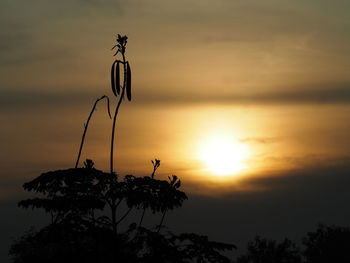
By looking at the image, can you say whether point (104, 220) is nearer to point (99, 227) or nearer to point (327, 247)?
point (99, 227)

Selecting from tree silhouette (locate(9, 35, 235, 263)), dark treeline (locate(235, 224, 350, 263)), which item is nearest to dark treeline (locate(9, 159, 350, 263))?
tree silhouette (locate(9, 35, 235, 263))

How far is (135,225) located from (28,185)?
3.04 meters

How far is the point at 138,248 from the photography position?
703 inches

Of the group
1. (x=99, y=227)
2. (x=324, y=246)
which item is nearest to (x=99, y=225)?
(x=99, y=227)

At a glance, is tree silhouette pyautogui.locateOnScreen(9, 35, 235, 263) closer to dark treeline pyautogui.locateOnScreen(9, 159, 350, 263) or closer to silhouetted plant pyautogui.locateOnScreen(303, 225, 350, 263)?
dark treeline pyautogui.locateOnScreen(9, 159, 350, 263)

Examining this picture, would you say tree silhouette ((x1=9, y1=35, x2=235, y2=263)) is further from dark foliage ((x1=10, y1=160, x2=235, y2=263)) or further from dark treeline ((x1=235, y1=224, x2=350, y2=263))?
dark treeline ((x1=235, y1=224, x2=350, y2=263))

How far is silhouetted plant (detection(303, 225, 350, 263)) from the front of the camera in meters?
108

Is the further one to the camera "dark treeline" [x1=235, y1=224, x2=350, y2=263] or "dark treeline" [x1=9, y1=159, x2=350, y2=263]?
"dark treeline" [x1=235, y1=224, x2=350, y2=263]

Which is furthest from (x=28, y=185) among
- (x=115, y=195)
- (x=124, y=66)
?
(x=124, y=66)

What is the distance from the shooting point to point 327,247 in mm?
109250

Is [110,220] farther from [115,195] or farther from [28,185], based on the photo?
[28,185]

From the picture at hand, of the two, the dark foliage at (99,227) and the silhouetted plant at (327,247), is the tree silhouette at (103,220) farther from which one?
the silhouetted plant at (327,247)

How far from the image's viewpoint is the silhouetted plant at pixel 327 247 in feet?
353

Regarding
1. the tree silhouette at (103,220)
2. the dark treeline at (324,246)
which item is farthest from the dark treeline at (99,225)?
the dark treeline at (324,246)
